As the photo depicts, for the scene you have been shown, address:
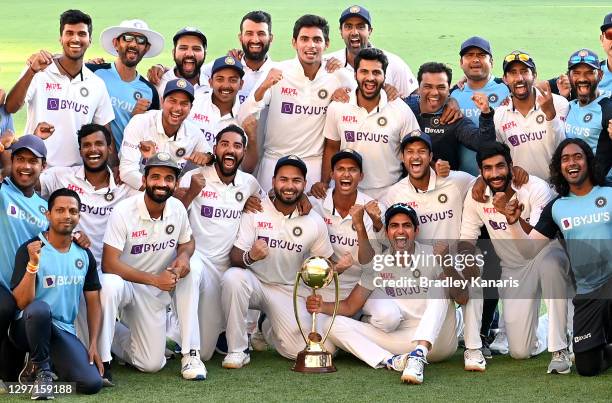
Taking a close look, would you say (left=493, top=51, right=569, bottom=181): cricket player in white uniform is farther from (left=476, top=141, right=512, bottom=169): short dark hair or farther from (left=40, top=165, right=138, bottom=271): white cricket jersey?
(left=40, top=165, right=138, bottom=271): white cricket jersey

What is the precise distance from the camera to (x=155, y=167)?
7668 millimetres

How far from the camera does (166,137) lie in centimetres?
830

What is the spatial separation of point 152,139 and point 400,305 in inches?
79.5

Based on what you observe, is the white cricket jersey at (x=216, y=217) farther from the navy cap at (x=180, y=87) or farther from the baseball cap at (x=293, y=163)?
the navy cap at (x=180, y=87)

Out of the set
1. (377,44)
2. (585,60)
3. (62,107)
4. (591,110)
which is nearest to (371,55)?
(585,60)

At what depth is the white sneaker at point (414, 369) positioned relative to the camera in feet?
23.7

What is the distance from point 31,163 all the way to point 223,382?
1748 millimetres

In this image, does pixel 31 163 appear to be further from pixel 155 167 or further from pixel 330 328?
pixel 330 328

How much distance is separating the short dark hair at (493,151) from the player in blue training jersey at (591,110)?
0.61 meters

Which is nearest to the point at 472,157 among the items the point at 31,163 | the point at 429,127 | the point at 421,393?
the point at 429,127

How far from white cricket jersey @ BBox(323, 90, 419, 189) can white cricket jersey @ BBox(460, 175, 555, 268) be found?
0.67 metres

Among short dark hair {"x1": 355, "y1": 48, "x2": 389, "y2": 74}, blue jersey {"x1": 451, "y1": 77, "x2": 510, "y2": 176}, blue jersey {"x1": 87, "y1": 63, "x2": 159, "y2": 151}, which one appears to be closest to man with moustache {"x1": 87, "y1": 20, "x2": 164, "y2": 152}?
blue jersey {"x1": 87, "y1": 63, "x2": 159, "y2": 151}

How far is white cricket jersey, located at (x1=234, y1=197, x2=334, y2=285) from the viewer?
26.6 ft

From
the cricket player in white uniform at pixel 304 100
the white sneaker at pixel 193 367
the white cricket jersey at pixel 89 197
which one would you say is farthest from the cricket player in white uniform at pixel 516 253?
the white cricket jersey at pixel 89 197
